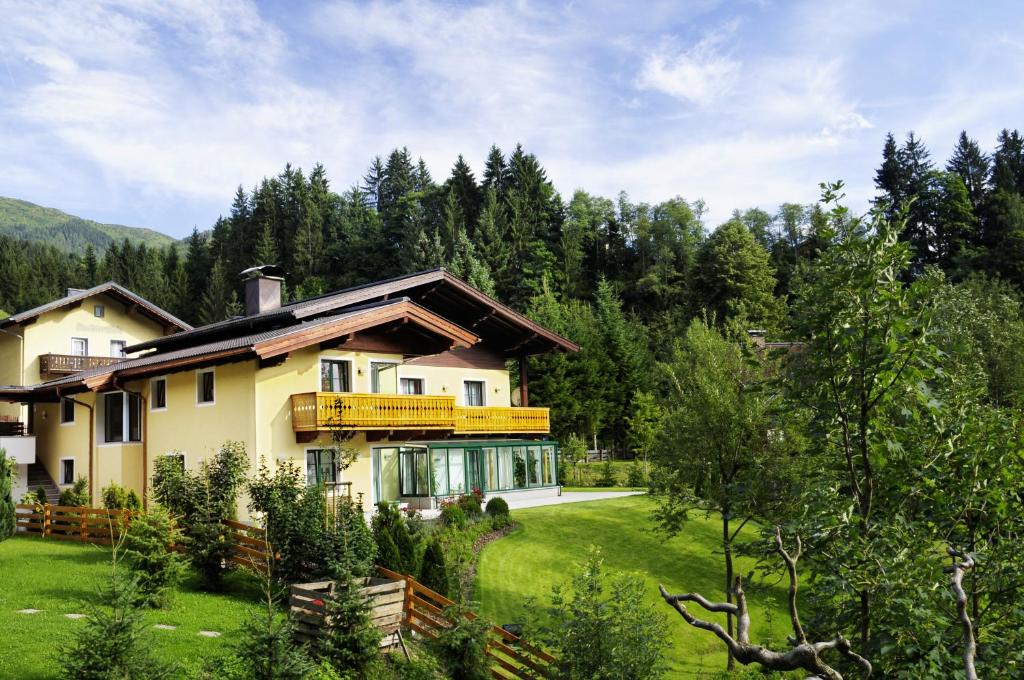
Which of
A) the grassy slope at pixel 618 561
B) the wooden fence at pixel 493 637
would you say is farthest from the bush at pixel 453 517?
the wooden fence at pixel 493 637

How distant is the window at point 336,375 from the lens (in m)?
24.8

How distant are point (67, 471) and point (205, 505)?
1504cm

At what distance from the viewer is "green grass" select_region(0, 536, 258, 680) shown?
11.4 metres

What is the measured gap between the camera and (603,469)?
43000mm

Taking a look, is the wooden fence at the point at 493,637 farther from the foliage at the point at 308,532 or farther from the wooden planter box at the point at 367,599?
the foliage at the point at 308,532

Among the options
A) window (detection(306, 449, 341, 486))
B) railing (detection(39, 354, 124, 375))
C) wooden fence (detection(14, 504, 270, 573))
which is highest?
railing (detection(39, 354, 124, 375))

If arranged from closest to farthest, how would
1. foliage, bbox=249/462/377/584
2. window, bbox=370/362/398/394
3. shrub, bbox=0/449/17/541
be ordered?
foliage, bbox=249/462/377/584 → shrub, bbox=0/449/17/541 → window, bbox=370/362/398/394

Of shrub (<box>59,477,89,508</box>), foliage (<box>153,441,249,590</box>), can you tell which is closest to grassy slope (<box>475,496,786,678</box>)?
foliage (<box>153,441,249,590</box>)

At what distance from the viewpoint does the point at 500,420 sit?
3073cm

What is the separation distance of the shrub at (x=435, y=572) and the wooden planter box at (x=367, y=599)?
2743 mm

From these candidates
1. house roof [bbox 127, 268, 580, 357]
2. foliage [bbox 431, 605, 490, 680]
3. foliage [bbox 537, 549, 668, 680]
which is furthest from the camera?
house roof [bbox 127, 268, 580, 357]

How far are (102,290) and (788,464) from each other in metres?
32.1

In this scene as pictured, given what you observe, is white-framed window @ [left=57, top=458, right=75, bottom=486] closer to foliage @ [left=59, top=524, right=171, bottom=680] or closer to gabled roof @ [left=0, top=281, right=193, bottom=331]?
gabled roof @ [left=0, top=281, right=193, bottom=331]

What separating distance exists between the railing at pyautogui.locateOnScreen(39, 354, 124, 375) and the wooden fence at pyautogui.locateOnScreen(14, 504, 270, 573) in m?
13.9
